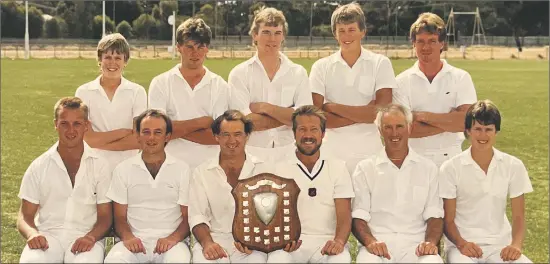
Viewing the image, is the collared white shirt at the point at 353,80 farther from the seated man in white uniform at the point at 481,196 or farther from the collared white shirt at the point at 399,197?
the seated man in white uniform at the point at 481,196

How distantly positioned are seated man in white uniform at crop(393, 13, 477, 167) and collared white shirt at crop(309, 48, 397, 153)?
0.17m

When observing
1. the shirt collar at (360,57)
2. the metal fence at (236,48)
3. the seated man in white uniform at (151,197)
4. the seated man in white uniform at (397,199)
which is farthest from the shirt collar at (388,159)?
the metal fence at (236,48)

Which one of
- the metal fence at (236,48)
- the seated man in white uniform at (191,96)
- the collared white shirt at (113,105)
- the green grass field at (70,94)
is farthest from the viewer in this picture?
the metal fence at (236,48)

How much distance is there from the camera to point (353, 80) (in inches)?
185

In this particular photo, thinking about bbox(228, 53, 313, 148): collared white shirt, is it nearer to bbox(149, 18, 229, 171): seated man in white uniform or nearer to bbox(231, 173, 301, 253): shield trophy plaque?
bbox(149, 18, 229, 171): seated man in white uniform

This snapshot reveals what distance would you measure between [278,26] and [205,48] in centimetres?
51

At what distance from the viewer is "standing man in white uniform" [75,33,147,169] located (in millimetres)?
4520

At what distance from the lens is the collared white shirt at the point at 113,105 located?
458cm

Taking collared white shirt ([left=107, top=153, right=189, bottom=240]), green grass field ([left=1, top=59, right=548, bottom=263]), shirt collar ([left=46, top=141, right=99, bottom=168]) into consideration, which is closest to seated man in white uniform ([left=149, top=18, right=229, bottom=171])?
collared white shirt ([left=107, top=153, right=189, bottom=240])

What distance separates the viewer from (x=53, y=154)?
4230 millimetres

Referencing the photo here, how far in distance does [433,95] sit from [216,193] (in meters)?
1.69

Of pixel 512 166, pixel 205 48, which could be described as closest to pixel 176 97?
pixel 205 48

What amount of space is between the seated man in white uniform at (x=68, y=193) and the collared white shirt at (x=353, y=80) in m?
1.61

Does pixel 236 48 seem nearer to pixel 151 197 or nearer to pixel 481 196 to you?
pixel 151 197
